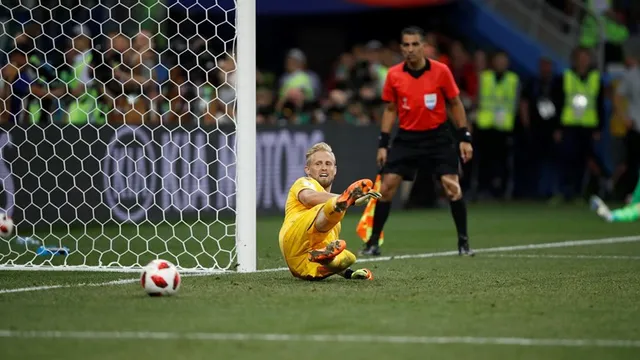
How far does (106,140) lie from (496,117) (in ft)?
24.0

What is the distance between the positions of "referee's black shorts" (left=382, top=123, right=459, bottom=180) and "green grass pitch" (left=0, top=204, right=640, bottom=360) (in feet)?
2.93

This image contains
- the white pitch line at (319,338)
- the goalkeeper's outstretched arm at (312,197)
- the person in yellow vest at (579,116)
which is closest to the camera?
the white pitch line at (319,338)

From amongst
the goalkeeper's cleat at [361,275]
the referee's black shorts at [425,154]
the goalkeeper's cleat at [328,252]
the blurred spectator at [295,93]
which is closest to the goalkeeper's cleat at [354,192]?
the goalkeeper's cleat at [328,252]

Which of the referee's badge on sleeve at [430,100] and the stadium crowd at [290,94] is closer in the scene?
the referee's badge on sleeve at [430,100]

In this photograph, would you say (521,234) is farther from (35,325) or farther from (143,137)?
(35,325)

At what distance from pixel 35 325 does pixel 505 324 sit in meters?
2.28

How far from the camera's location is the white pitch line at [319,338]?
545 centimetres

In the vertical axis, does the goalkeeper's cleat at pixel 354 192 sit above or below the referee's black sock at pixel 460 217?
above

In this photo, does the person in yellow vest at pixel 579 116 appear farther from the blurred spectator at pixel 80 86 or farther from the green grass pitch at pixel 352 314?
the green grass pitch at pixel 352 314

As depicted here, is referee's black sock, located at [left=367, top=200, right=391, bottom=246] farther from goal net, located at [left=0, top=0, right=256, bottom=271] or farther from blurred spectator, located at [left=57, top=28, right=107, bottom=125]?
blurred spectator, located at [left=57, top=28, right=107, bottom=125]

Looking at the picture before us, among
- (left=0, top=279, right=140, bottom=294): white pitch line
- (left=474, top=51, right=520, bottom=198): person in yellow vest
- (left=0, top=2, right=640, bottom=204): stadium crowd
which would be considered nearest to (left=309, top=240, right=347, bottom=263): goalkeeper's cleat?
(left=0, top=279, right=140, bottom=294): white pitch line

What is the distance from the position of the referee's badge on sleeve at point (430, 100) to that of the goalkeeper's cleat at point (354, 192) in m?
3.15

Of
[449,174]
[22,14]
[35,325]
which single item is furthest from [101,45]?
[35,325]

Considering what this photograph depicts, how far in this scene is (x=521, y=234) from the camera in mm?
12750
